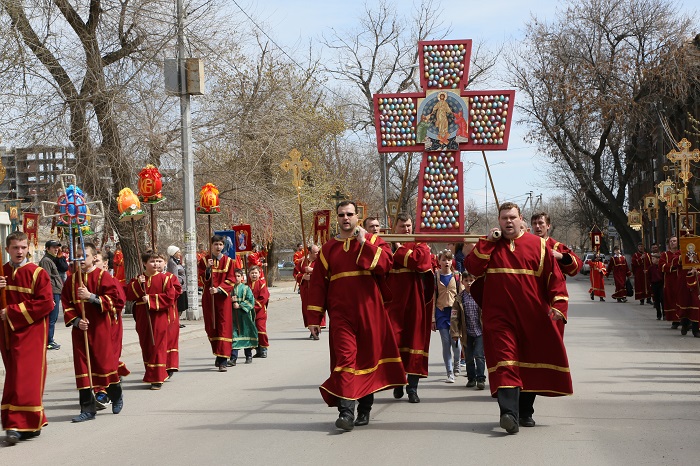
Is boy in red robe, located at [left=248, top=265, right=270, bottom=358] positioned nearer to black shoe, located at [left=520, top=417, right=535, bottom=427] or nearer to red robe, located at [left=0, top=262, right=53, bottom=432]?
red robe, located at [left=0, top=262, right=53, bottom=432]

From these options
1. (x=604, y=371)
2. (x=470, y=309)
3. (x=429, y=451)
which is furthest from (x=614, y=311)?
(x=429, y=451)

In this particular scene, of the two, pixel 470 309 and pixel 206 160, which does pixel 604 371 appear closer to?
pixel 470 309

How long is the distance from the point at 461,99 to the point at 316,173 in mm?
32066

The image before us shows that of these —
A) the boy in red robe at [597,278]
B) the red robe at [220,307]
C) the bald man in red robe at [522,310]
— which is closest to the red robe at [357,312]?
the bald man in red robe at [522,310]

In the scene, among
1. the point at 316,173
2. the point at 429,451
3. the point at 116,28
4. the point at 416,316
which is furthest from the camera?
the point at 316,173

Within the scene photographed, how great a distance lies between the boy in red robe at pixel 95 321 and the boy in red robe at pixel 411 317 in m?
2.93

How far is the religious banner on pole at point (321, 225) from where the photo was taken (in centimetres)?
2200

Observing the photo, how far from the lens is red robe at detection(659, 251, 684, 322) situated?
19.8 metres

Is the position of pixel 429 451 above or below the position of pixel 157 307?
below

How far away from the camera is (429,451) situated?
780cm

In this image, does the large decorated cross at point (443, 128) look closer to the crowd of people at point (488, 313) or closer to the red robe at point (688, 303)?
the crowd of people at point (488, 313)

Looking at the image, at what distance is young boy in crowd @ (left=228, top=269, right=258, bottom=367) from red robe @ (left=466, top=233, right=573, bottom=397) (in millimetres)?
6798

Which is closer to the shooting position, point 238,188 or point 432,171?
point 432,171

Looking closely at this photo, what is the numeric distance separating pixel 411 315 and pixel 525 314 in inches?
84.2
